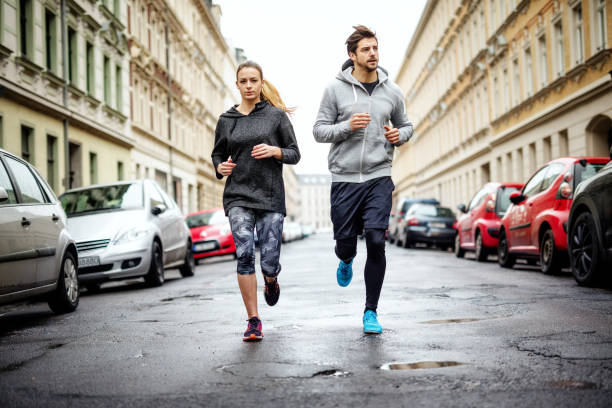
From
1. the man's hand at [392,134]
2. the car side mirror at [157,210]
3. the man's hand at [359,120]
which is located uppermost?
the man's hand at [359,120]

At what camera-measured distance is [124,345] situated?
5766 millimetres

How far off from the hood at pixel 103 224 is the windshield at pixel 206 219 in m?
10.2

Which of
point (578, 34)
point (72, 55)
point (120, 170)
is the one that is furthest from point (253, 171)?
point (120, 170)

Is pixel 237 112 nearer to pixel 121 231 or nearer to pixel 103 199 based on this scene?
pixel 121 231

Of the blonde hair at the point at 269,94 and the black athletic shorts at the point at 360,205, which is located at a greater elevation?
the blonde hair at the point at 269,94

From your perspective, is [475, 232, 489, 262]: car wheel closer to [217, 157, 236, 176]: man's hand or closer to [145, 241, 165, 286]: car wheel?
[145, 241, 165, 286]: car wheel

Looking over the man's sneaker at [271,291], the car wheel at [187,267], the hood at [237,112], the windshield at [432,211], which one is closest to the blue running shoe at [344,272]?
the man's sneaker at [271,291]

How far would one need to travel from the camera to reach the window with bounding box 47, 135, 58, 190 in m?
22.6

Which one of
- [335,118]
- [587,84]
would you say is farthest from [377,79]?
[587,84]

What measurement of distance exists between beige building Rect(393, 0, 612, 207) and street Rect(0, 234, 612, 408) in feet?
48.4

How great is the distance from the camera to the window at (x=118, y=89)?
3014cm

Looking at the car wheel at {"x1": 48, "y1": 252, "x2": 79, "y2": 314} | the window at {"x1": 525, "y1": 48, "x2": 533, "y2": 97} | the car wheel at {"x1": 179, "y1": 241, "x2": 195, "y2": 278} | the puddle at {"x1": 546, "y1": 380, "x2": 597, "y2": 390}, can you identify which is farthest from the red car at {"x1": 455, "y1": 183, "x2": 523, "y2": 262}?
the puddle at {"x1": 546, "y1": 380, "x2": 597, "y2": 390}

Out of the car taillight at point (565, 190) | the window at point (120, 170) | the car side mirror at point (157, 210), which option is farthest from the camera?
the window at point (120, 170)

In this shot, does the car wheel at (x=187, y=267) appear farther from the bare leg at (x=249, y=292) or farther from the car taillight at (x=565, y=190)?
the bare leg at (x=249, y=292)
